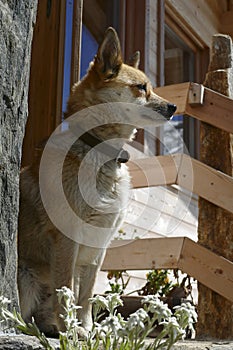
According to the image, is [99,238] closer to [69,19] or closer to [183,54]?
[69,19]

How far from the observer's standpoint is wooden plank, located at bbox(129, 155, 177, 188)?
385 centimetres

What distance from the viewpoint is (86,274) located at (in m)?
3.37

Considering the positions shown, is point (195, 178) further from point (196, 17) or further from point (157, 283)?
point (196, 17)

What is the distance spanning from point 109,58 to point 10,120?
5.34 ft

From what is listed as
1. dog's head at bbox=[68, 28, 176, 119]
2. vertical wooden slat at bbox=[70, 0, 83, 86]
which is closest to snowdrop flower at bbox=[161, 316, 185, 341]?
dog's head at bbox=[68, 28, 176, 119]

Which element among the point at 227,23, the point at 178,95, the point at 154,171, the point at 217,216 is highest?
the point at 227,23

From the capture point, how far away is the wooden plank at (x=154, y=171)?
3.85 m

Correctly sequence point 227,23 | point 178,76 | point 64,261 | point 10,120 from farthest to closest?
point 227,23, point 178,76, point 64,261, point 10,120

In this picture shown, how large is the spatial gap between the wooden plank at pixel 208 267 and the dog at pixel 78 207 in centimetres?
54

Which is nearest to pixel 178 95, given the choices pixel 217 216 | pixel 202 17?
pixel 217 216

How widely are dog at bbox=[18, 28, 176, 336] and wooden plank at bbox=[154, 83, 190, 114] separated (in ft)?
1.47

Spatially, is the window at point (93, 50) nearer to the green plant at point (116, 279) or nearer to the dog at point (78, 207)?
the dog at point (78, 207)

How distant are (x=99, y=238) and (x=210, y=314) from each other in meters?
0.82

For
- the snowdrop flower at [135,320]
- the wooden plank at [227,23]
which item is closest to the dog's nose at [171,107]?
the snowdrop flower at [135,320]
